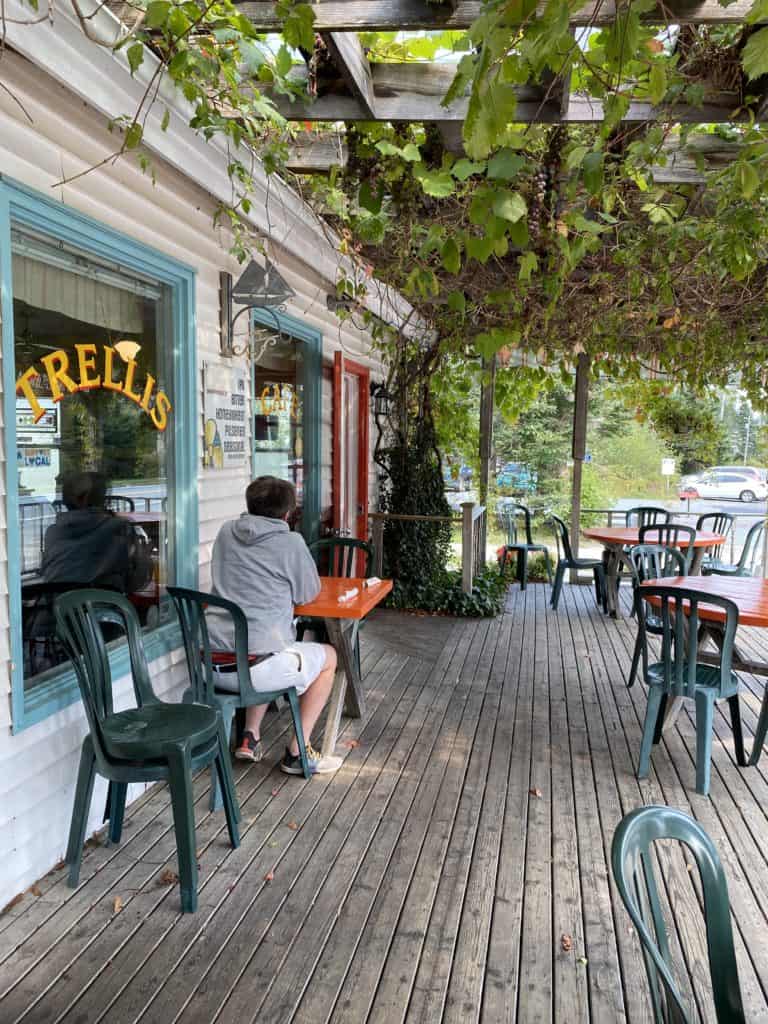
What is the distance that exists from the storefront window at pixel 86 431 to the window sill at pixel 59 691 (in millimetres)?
39

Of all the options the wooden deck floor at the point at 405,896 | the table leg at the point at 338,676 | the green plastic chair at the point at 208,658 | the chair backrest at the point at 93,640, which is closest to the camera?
the wooden deck floor at the point at 405,896

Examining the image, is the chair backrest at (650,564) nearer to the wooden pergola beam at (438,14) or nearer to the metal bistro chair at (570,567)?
the metal bistro chair at (570,567)

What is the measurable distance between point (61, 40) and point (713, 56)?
2.23m

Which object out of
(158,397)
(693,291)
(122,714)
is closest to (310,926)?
(122,714)

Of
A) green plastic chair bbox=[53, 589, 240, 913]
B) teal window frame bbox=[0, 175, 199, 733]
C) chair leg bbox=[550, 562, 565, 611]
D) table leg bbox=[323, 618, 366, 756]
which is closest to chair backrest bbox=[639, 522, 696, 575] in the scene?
chair leg bbox=[550, 562, 565, 611]

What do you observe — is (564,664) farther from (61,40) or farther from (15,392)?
(61,40)

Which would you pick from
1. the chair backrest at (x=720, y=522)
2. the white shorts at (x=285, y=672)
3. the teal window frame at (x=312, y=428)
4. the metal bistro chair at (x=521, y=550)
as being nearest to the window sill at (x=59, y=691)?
the white shorts at (x=285, y=672)

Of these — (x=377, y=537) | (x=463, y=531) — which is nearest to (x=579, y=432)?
(x=463, y=531)

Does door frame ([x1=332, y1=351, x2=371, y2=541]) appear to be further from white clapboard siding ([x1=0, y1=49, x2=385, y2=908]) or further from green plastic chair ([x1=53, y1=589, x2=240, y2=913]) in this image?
green plastic chair ([x1=53, y1=589, x2=240, y2=913])

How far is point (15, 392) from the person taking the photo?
7.33 feet

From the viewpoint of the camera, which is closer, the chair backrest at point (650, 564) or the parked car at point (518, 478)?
the chair backrest at point (650, 564)

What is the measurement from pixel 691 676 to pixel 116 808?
2.38m

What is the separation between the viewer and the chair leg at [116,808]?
2578mm

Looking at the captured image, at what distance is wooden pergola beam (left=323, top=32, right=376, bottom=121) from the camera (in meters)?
2.37
